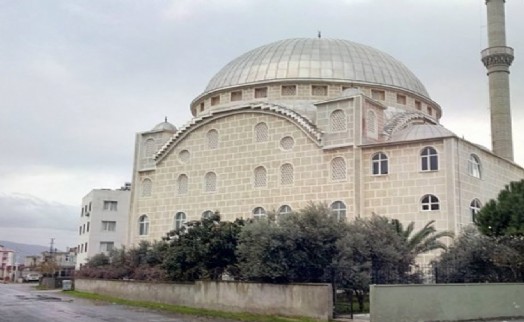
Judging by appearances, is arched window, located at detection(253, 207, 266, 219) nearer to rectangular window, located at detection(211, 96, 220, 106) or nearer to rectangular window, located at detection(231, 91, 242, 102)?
rectangular window, located at detection(231, 91, 242, 102)

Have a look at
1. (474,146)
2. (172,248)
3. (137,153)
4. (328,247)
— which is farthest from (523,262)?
(137,153)

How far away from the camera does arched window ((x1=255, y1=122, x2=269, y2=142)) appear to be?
38.2 metres

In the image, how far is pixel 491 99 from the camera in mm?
43781

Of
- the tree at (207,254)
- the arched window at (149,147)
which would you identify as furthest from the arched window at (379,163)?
the arched window at (149,147)

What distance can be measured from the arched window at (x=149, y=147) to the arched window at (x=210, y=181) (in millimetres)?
6871

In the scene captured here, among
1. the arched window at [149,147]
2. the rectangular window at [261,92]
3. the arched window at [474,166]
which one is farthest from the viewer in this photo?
the arched window at [149,147]

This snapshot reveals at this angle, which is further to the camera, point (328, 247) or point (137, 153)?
point (137, 153)

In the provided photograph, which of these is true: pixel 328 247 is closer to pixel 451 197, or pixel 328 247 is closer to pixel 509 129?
pixel 451 197

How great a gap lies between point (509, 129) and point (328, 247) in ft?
88.5

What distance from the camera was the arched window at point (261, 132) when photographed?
38156 mm

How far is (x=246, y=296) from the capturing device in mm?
21312

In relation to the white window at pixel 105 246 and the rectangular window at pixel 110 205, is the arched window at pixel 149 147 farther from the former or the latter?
the white window at pixel 105 246

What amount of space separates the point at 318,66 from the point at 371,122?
985 cm

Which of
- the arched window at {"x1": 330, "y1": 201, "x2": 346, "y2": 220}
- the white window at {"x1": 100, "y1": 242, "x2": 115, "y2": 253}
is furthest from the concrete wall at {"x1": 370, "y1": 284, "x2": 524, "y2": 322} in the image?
the white window at {"x1": 100, "y1": 242, "x2": 115, "y2": 253}
